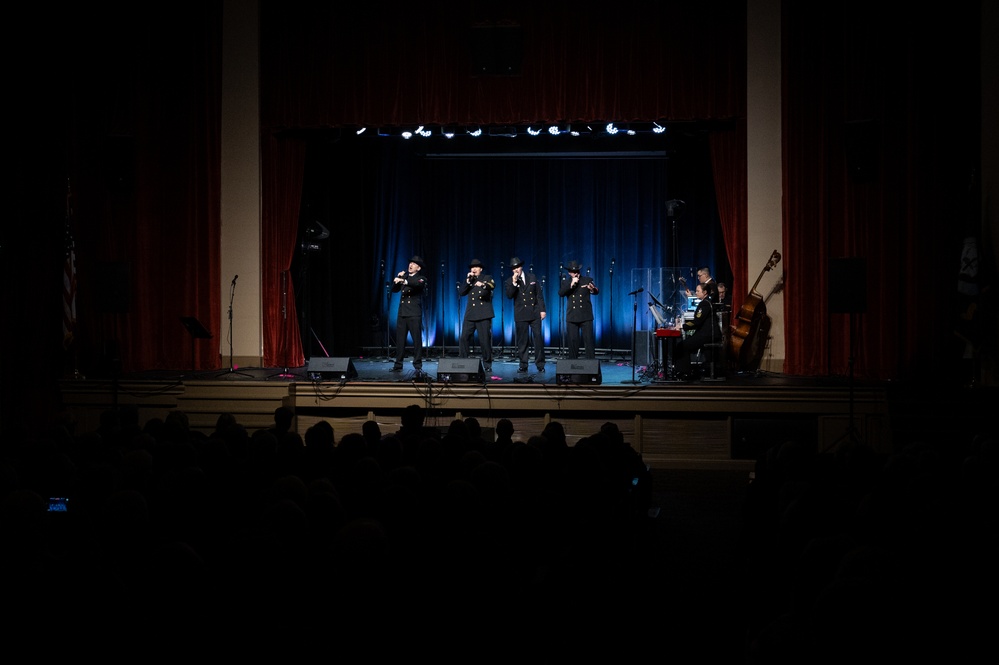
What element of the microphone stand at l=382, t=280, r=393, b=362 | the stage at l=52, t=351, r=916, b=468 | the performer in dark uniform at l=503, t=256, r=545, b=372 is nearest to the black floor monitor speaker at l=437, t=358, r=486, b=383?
the stage at l=52, t=351, r=916, b=468

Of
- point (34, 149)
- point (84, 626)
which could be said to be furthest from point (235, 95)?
point (84, 626)

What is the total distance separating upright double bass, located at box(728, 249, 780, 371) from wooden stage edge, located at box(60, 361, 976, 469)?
569 mm

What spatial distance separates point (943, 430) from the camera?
9.04m

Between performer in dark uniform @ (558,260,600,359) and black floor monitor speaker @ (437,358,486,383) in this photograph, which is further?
performer in dark uniform @ (558,260,600,359)

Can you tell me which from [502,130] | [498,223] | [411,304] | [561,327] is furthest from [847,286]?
[498,223]

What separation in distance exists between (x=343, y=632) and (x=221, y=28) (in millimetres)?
11443

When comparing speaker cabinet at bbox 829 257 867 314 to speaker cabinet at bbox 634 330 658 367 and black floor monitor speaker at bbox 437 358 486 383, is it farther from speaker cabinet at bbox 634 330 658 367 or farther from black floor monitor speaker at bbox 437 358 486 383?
black floor monitor speaker at bbox 437 358 486 383

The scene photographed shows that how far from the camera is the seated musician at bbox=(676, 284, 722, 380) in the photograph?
10.4 m

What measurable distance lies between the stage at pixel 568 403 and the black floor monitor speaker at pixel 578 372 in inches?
0.5

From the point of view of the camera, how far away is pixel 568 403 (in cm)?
977

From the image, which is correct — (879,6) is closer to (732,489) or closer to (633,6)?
(633,6)

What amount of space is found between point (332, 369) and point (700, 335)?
4463 mm

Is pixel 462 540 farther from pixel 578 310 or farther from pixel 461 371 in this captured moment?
pixel 578 310

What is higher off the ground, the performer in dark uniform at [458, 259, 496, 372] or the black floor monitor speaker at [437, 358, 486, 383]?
the performer in dark uniform at [458, 259, 496, 372]
